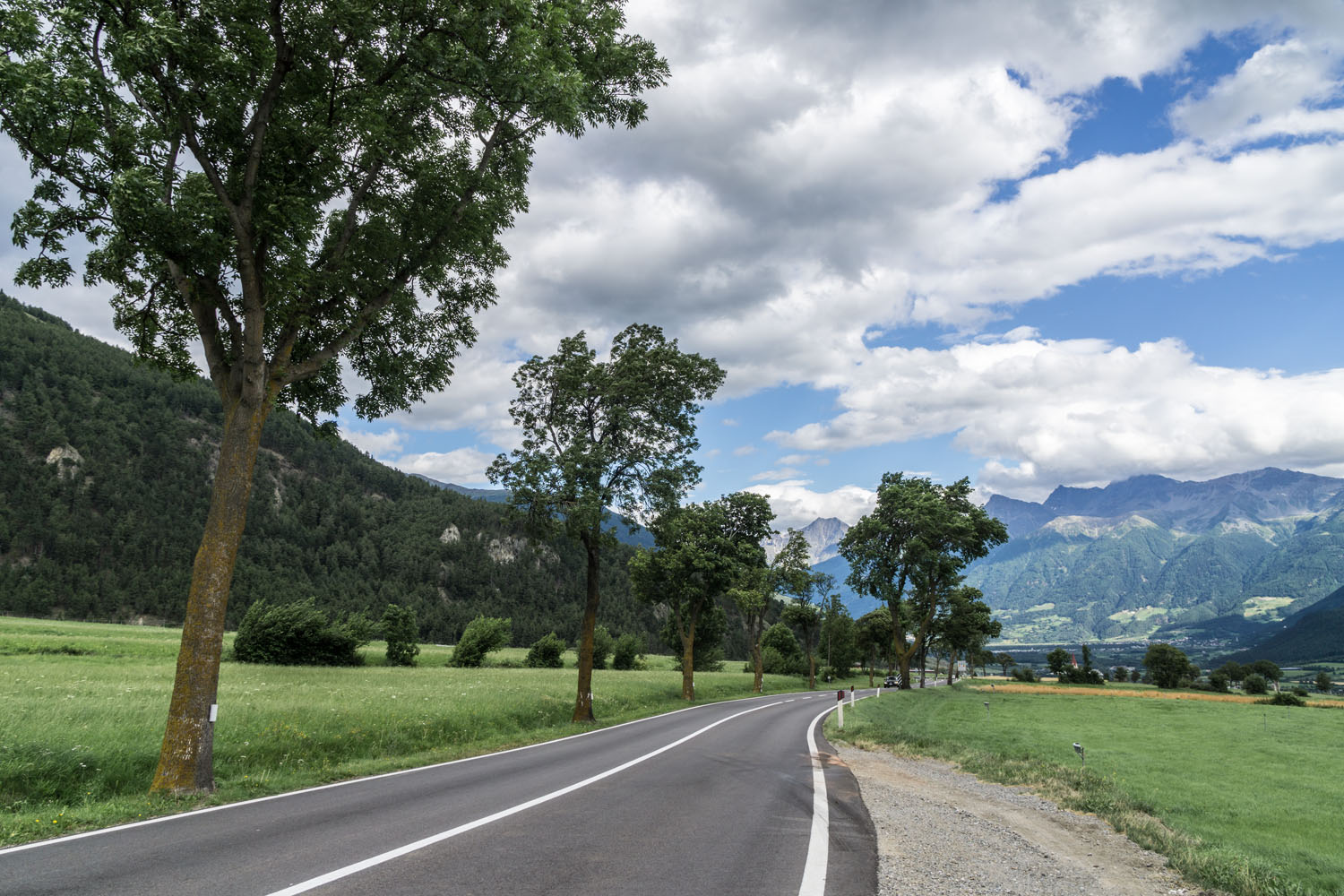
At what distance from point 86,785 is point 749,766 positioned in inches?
458

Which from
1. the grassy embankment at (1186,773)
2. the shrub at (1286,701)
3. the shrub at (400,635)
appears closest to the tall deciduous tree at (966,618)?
the shrub at (1286,701)

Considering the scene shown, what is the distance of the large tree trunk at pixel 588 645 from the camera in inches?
915

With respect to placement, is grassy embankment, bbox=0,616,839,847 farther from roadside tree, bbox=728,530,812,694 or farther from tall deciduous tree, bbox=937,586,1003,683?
tall deciduous tree, bbox=937,586,1003,683

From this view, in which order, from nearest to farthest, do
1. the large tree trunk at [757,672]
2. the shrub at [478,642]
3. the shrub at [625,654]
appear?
the large tree trunk at [757,672] → the shrub at [478,642] → the shrub at [625,654]

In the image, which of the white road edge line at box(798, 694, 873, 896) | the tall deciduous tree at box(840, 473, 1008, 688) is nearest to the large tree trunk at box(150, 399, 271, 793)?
the white road edge line at box(798, 694, 873, 896)

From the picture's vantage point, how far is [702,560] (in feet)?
131

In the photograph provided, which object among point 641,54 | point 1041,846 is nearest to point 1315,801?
point 1041,846

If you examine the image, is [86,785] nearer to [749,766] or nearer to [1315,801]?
[749,766]

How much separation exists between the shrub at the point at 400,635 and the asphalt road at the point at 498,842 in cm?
4847

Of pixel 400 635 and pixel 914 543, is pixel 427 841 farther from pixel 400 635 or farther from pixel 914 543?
pixel 400 635

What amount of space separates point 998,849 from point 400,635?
5770 centimetres

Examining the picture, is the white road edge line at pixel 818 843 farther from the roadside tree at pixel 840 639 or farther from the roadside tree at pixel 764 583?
the roadside tree at pixel 840 639

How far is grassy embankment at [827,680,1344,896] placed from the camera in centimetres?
764

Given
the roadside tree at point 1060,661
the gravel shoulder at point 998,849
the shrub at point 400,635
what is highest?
the gravel shoulder at point 998,849
